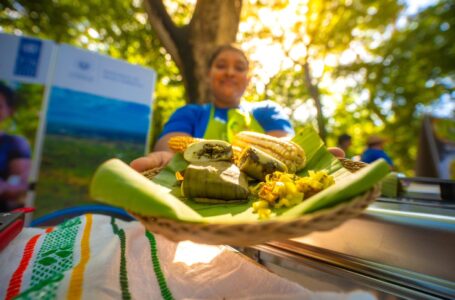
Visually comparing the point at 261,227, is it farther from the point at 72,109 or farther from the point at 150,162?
the point at 72,109

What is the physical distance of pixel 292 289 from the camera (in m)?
0.74

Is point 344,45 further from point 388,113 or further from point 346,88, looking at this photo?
point 388,113

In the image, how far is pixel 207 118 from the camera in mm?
1600

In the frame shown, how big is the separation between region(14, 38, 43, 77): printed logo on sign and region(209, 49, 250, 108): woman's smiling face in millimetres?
2438

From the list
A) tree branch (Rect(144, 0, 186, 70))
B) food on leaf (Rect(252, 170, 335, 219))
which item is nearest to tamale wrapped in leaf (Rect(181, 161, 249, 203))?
food on leaf (Rect(252, 170, 335, 219))

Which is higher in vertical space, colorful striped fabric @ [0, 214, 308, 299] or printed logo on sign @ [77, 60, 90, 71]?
printed logo on sign @ [77, 60, 90, 71]

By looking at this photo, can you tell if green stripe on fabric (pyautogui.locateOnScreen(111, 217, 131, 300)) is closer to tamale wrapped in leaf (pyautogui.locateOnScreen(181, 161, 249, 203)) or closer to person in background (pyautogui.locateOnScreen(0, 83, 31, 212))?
tamale wrapped in leaf (pyautogui.locateOnScreen(181, 161, 249, 203))

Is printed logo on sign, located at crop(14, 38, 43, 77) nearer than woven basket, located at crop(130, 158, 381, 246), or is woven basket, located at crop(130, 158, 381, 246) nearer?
woven basket, located at crop(130, 158, 381, 246)

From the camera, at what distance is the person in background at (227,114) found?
149 cm

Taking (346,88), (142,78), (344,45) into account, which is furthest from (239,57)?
(346,88)

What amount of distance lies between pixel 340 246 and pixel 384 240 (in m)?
0.13

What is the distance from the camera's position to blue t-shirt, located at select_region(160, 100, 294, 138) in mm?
1536

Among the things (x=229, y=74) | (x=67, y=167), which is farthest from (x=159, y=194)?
(x=67, y=167)

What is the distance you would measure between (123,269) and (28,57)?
3.22 metres
